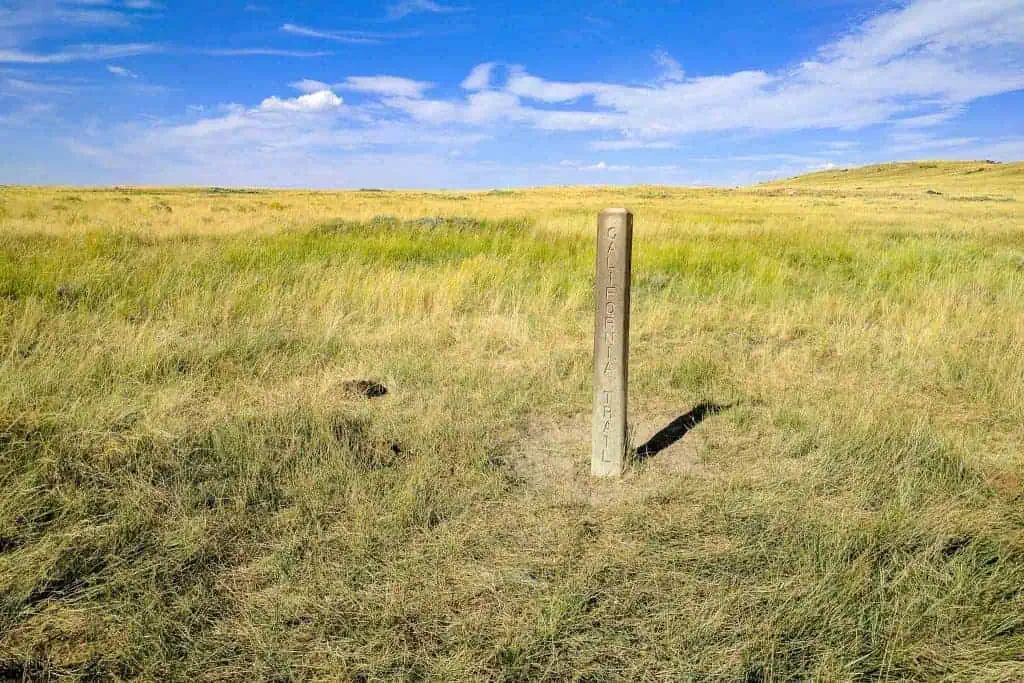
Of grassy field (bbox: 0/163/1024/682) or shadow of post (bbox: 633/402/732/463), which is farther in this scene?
shadow of post (bbox: 633/402/732/463)

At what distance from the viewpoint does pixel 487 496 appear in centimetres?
315

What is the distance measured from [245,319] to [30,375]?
83.9 inches

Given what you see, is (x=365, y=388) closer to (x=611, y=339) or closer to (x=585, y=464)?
(x=585, y=464)

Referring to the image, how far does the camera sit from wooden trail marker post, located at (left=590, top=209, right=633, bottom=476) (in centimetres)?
322

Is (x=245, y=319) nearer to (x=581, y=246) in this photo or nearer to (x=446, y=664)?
(x=446, y=664)

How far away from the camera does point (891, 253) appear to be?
11.2 meters

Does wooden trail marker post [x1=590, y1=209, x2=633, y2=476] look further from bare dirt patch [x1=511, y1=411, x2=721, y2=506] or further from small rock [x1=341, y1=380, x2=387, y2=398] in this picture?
small rock [x1=341, y1=380, x2=387, y2=398]

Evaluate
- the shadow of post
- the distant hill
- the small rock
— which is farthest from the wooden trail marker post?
the distant hill

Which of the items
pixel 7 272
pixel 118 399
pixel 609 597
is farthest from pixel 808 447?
pixel 7 272

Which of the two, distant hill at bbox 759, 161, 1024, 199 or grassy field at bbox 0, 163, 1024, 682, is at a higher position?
distant hill at bbox 759, 161, 1024, 199

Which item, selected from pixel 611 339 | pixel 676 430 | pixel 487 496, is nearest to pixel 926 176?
pixel 676 430

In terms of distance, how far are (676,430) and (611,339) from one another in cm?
111

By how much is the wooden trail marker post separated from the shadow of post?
266mm

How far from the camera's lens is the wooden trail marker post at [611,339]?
3.22 meters
